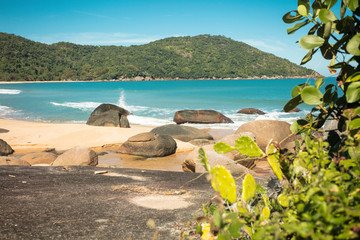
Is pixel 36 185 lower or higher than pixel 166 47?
lower

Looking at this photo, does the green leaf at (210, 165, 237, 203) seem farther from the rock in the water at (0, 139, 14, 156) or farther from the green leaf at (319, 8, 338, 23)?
the rock in the water at (0, 139, 14, 156)

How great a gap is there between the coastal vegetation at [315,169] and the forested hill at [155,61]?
122264 millimetres

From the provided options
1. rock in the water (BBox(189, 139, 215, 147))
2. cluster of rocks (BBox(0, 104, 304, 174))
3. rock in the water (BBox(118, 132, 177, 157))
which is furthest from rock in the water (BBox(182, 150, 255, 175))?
rock in the water (BBox(189, 139, 215, 147))

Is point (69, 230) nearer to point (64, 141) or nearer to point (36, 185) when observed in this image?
point (36, 185)

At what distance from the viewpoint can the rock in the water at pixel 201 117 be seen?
69.7ft

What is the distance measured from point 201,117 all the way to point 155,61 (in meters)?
110

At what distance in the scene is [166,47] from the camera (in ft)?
451

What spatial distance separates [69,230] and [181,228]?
901 mm

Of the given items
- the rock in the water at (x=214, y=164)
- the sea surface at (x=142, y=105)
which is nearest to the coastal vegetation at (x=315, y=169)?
the sea surface at (x=142, y=105)

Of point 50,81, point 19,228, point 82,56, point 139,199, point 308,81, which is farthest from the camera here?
point 82,56

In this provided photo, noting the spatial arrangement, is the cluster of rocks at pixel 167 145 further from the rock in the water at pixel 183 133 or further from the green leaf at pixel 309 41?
the green leaf at pixel 309 41

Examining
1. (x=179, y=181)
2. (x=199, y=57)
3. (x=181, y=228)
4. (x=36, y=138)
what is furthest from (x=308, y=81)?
(x=199, y=57)

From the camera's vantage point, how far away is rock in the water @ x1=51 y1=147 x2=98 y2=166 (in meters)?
7.81

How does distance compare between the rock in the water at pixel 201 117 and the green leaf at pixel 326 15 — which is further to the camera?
the rock in the water at pixel 201 117
